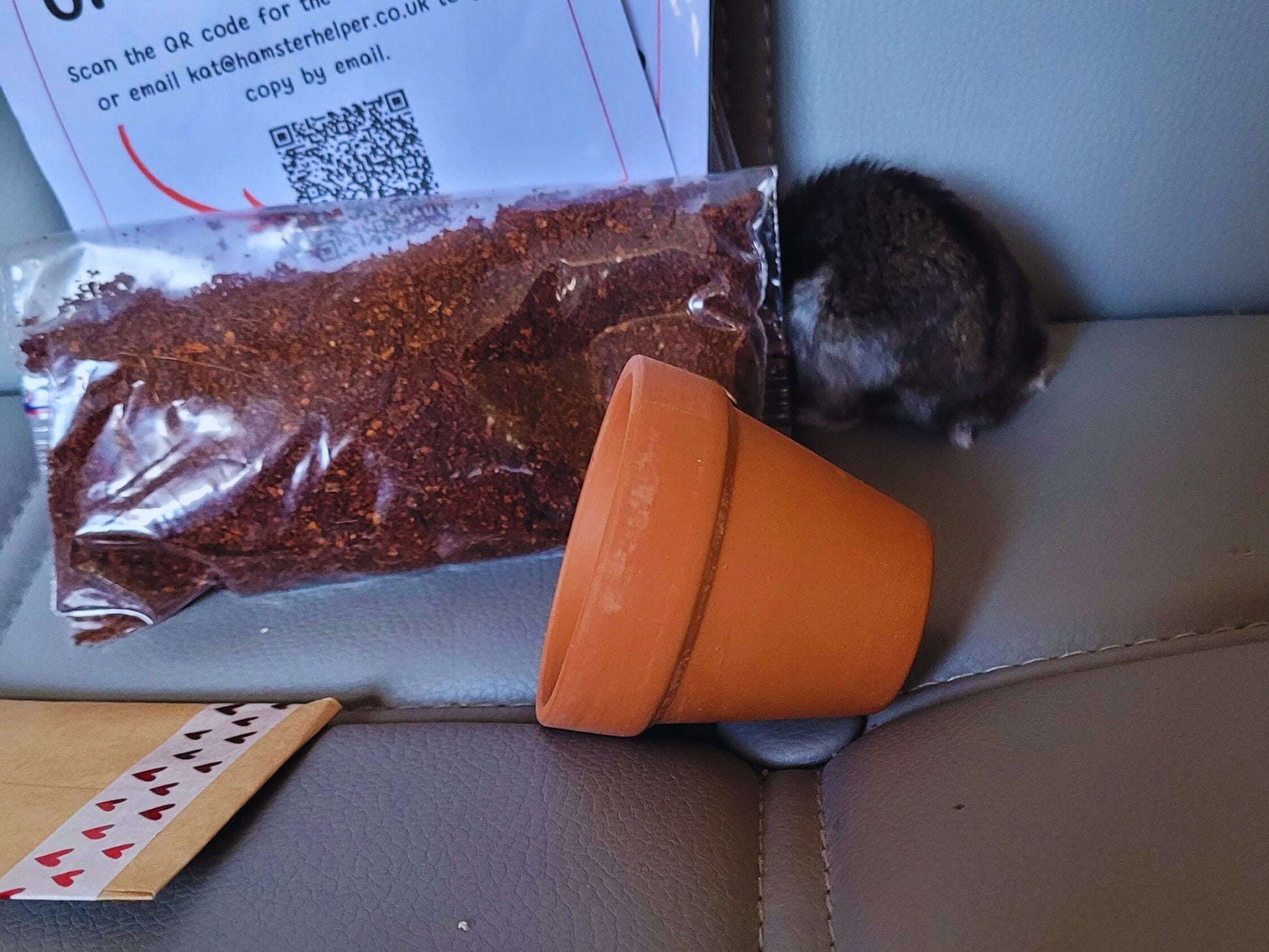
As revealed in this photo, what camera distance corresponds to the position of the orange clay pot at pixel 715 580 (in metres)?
0.47

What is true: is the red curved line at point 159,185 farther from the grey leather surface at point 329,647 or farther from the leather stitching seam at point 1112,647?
the leather stitching seam at point 1112,647

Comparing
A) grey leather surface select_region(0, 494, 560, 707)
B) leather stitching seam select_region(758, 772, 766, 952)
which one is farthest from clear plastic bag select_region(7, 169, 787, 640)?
leather stitching seam select_region(758, 772, 766, 952)

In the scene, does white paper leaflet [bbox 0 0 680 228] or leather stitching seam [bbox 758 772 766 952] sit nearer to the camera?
leather stitching seam [bbox 758 772 766 952]

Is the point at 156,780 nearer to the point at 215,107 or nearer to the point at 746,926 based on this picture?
the point at 746,926

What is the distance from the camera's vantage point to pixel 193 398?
2.06 feet

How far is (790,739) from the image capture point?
566mm

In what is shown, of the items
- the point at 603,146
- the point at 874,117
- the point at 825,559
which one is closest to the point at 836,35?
the point at 874,117

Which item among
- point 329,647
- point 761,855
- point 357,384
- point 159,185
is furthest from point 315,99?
point 761,855

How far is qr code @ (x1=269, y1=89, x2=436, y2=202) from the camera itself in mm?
734

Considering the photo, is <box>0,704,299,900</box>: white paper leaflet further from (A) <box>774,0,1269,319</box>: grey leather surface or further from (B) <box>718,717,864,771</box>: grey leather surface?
(A) <box>774,0,1269,319</box>: grey leather surface

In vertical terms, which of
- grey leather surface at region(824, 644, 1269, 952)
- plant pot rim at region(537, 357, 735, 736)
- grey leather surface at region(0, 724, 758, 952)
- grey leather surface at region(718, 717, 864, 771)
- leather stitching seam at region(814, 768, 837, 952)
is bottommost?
grey leather surface at region(718, 717, 864, 771)

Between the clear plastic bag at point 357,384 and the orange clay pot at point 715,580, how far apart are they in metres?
0.14

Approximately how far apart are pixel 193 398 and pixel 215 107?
27 centimetres

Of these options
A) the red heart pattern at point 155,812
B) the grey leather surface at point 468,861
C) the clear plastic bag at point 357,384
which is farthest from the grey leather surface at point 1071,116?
the red heart pattern at point 155,812
